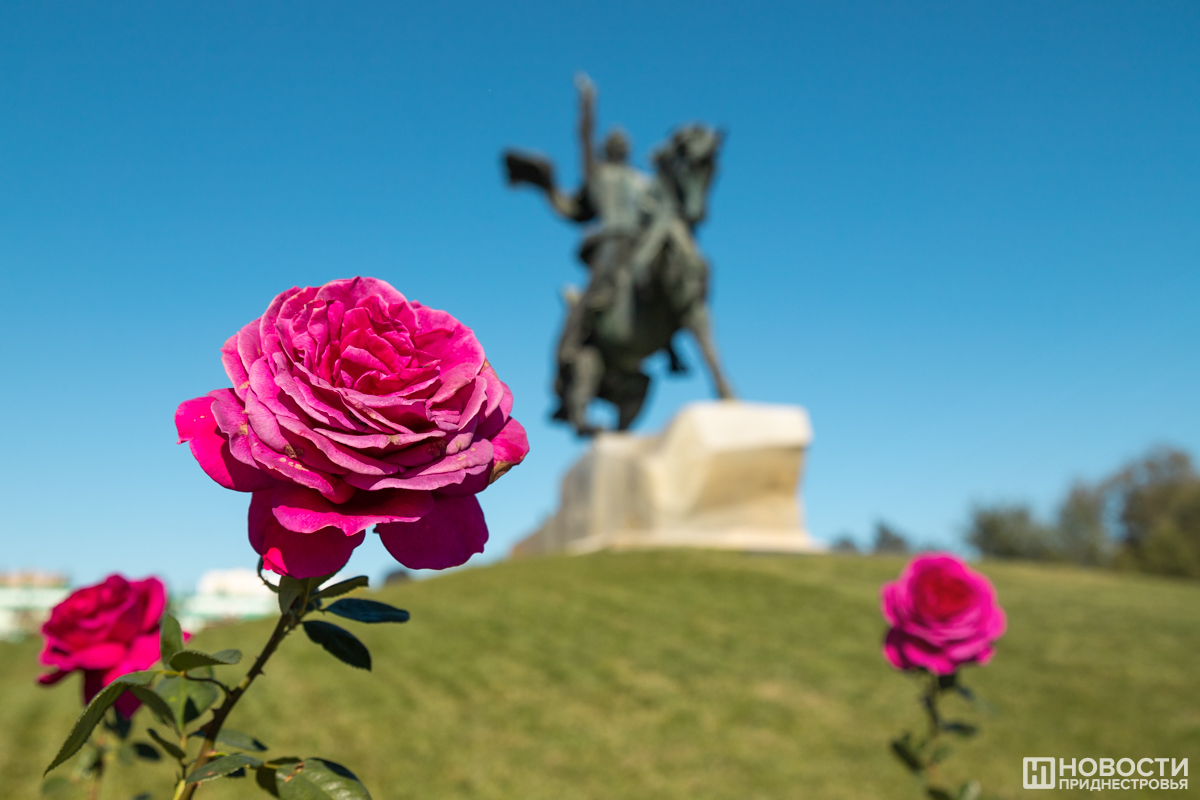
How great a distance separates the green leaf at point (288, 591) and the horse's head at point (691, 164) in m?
11.9

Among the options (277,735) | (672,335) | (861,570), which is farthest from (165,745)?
(672,335)

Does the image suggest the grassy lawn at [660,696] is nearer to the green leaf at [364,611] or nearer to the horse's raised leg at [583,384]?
the green leaf at [364,611]

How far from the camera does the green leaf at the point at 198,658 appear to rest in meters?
0.75

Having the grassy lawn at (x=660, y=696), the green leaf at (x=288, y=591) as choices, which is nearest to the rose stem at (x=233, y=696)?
the green leaf at (x=288, y=591)

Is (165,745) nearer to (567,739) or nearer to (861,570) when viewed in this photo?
(567,739)

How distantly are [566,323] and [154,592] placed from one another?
39.2 feet

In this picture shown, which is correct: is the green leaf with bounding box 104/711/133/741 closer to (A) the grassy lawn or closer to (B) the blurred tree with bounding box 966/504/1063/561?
(A) the grassy lawn

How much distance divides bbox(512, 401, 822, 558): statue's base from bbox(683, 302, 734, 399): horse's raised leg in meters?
0.32

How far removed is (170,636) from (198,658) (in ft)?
0.39

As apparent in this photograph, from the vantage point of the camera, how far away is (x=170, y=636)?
0.88m

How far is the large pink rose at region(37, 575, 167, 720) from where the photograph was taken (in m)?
1.24

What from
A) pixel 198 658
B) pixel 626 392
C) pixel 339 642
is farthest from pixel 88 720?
pixel 626 392

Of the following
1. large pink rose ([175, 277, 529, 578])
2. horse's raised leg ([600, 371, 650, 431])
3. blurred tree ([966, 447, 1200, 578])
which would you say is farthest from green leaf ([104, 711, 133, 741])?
blurred tree ([966, 447, 1200, 578])

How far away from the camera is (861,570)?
32.6ft
